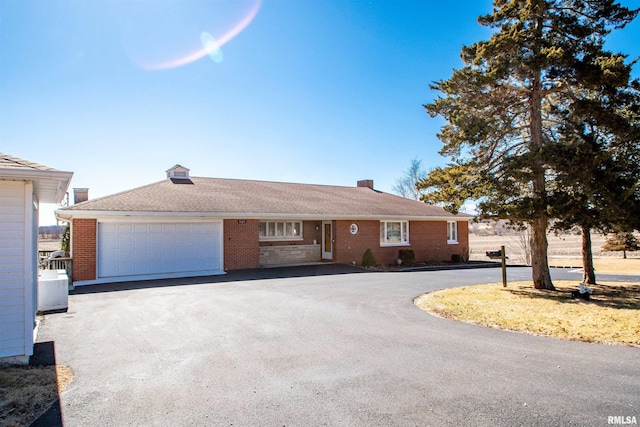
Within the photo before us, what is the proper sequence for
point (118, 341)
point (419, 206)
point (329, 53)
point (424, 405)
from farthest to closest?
point (419, 206)
point (329, 53)
point (118, 341)
point (424, 405)

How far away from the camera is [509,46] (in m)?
10.2

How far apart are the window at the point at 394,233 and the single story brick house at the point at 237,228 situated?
57mm

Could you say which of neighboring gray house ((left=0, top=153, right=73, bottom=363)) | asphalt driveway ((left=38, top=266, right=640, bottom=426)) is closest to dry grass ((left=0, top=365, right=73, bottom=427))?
asphalt driveway ((left=38, top=266, right=640, bottom=426))

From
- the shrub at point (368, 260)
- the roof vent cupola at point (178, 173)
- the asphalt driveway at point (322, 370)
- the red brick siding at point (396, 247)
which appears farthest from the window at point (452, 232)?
the asphalt driveway at point (322, 370)

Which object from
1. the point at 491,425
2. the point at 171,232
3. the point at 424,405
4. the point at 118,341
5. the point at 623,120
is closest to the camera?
the point at 491,425

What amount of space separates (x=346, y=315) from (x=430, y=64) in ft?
36.1

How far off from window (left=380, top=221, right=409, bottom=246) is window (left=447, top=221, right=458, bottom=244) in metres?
3.52

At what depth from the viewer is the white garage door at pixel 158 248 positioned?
575 inches

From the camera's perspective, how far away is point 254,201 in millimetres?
19172

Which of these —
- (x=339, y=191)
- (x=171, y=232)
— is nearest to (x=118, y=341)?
(x=171, y=232)

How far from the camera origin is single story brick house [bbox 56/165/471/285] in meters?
14.5

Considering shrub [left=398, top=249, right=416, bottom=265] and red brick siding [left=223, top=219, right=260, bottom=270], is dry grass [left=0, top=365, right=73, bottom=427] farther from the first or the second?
shrub [left=398, top=249, right=416, bottom=265]

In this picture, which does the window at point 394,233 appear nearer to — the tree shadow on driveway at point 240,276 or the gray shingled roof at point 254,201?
the gray shingled roof at point 254,201

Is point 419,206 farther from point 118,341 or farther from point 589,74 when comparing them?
point 118,341
